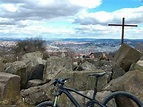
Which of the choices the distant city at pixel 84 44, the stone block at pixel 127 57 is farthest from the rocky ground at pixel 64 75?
the distant city at pixel 84 44

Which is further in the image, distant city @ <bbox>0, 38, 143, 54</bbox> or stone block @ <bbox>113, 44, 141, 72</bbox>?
distant city @ <bbox>0, 38, 143, 54</bbox>

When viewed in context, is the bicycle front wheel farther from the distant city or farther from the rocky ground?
the distant city

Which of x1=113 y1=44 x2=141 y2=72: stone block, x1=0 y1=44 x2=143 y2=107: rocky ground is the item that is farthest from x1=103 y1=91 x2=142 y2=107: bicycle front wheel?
x1=113 y1=44 x2=141 y2=72: stone block

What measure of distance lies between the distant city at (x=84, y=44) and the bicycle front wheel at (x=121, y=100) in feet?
37.7

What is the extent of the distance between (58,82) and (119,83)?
5.49 feet

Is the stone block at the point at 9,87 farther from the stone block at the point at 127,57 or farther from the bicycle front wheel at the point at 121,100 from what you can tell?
the bicycle front wheel at the point at 121,100

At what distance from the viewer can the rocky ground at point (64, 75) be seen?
619cm

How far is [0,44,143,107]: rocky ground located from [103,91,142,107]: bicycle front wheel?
267 mm

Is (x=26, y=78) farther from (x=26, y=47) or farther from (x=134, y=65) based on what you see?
(x=26, y=47)

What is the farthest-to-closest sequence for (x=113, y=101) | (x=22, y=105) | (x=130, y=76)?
1. (x=22, y=105)
2. (x=130, y=76)
3. (x=113, y=101)

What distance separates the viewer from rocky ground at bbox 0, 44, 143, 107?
6.19 metres

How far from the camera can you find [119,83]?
614cm

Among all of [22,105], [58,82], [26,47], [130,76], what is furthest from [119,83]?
[26,47]

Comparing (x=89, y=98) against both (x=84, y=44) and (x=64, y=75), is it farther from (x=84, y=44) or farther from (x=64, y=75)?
(x=84, y=44)
